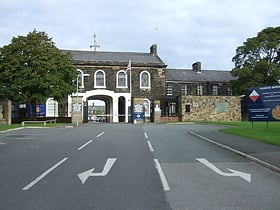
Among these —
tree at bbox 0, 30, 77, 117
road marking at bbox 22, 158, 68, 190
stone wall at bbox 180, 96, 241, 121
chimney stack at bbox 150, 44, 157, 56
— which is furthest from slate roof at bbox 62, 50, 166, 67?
road marking at bbox 22, 158, 68, 190

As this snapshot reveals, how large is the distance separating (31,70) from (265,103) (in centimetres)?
2482

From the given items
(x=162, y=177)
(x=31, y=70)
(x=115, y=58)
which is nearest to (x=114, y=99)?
(x=115, y=58)

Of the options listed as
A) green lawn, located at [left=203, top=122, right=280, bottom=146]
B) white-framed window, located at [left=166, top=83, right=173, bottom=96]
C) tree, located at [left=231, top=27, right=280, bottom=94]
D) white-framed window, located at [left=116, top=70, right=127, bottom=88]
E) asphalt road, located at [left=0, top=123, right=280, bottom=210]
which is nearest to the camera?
asphalt road, located at [left=0, top=123, right=280, bottom=210]

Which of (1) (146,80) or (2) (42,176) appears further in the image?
(1) (146,80)

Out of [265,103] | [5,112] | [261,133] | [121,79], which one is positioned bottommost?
[261,133]

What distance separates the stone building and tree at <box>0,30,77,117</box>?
12623 millimetres

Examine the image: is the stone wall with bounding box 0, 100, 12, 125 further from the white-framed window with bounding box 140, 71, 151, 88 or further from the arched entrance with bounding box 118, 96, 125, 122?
the white-framed window with bounding box 140, 71, 151, 88

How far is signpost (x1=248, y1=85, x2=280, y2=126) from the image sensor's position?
24812 mm

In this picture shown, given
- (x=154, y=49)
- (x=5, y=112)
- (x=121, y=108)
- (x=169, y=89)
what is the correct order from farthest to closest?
1. (x=169, y=89)
2. (x=154, y=49)
3. (x=121, y=108)
4. (x=5, y=112)

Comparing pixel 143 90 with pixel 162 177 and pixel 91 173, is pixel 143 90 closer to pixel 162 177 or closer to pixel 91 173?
pixel 91 173

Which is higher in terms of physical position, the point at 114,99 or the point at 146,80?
the point at 146,80

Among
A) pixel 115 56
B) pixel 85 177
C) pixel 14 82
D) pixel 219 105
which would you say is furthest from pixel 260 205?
pixel 115 56

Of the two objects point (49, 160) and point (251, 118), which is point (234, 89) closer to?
point (251, 118)

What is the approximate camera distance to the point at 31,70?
4019cm
